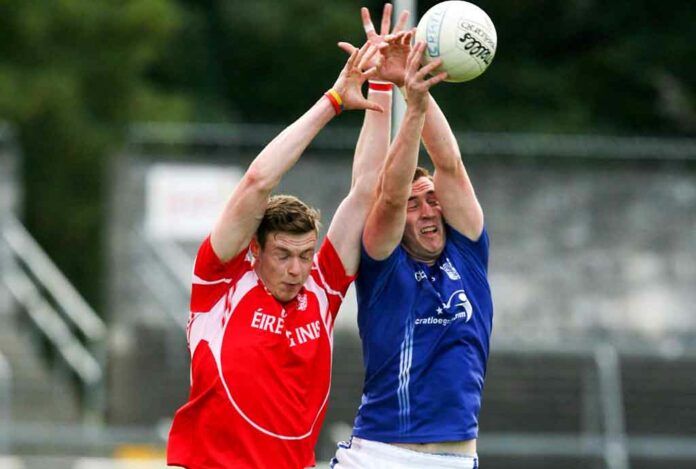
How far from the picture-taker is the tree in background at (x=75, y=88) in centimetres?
2216

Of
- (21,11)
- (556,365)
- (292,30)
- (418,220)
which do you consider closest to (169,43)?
(292,30)

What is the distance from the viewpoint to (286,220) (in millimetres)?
6348

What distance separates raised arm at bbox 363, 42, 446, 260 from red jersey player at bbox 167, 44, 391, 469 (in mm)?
232

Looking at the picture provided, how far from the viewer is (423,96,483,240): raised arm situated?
6539 mm

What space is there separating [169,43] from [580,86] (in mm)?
6587

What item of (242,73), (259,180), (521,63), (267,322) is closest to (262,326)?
(267,322)

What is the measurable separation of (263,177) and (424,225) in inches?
30.3

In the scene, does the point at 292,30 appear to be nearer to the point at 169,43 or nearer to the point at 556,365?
the point at 169,43

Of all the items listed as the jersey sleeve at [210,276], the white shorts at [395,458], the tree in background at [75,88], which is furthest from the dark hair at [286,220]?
the tree in background at [75,88]

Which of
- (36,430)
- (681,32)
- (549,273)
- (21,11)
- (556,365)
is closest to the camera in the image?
(556,365)

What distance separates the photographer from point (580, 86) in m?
25.0

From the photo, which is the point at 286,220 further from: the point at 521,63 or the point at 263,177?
the point at 521,63

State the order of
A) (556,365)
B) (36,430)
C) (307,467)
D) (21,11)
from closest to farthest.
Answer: (307,467)
(556,365)
(36,430)
(21,11)

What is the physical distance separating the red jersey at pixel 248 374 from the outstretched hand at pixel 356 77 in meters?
0.74
